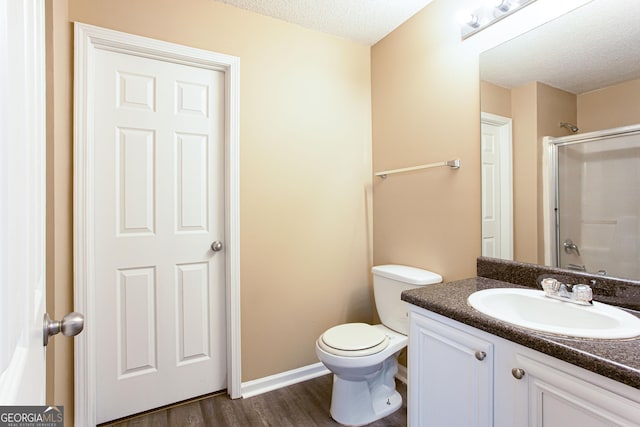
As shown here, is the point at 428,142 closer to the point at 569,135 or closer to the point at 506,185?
the point at 506,185

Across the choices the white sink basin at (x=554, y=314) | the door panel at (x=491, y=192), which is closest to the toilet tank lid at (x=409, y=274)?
the door panel at (x=491, y=192)

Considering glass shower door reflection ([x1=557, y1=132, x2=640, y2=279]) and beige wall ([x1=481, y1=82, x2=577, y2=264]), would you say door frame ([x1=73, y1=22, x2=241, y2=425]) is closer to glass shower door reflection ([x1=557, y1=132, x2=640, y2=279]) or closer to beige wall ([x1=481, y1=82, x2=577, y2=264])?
beige wall ([x1=481, y1=82, x2=577, y2=264])

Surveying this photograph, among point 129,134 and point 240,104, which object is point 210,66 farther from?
point 129,134

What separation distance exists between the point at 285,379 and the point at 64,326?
1.65m

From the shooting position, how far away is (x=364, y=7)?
1.89 metres

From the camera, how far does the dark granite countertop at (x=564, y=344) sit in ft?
2.38

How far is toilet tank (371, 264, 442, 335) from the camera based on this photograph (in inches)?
69.9

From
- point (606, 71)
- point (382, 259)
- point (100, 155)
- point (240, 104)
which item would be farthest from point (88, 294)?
point (606, 71)

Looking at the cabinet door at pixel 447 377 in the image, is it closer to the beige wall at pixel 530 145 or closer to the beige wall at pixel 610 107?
the beige wall at pixel 530 145

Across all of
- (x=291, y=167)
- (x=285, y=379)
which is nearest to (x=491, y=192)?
(x=291, y=167)

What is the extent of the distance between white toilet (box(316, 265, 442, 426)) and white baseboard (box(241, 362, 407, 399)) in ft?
1.07

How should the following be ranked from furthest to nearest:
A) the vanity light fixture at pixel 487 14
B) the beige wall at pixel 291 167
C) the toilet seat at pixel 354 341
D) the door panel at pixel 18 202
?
1. the beige wall at pixel 291 167
2. the toilet seat at pixel 354 341
3. the vanity light fixture at pixel 487 14
4. the door panel at pixel 18 202

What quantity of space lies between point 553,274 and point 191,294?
184cm

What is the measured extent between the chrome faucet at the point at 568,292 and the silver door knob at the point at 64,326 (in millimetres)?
1506
